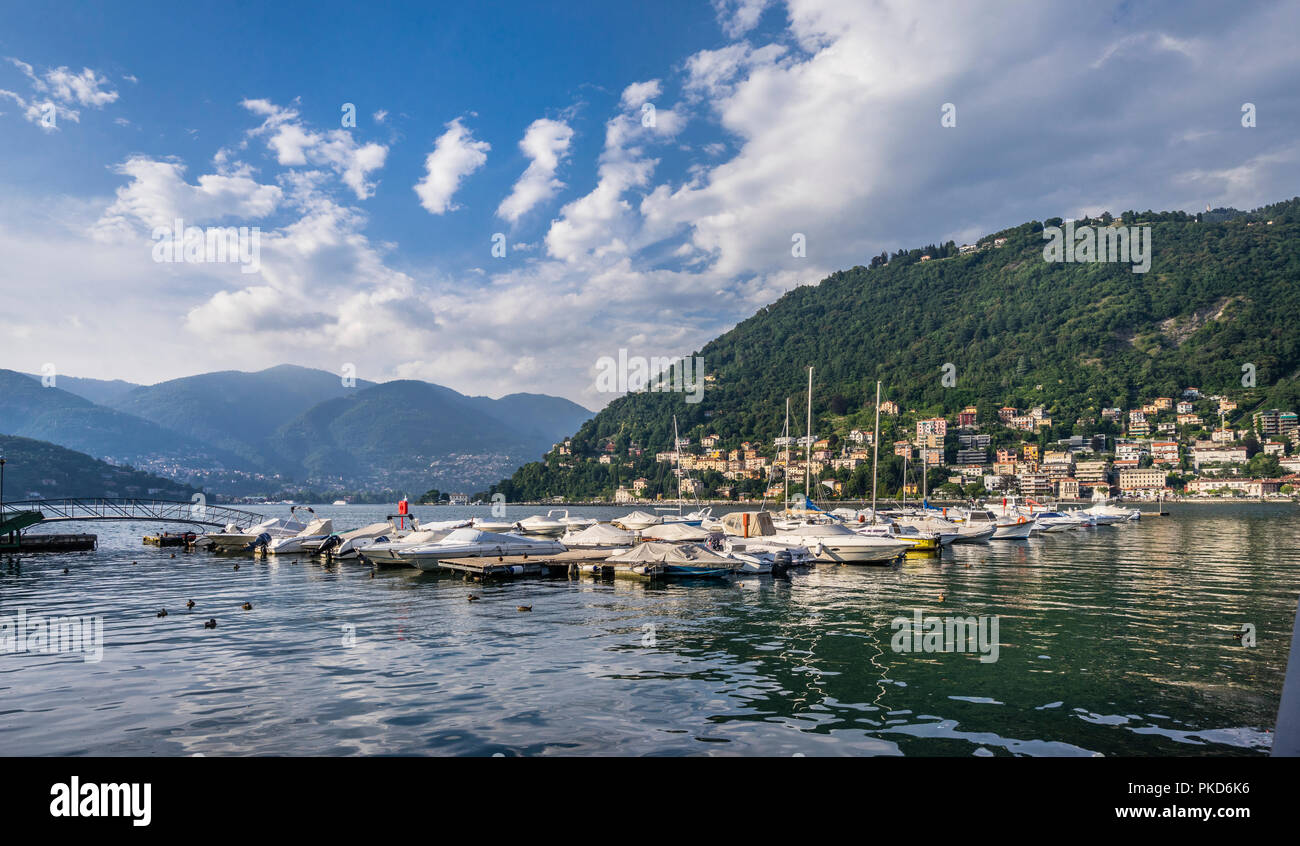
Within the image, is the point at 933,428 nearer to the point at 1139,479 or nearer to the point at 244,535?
the point at 1139,479

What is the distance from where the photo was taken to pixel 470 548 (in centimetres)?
3478

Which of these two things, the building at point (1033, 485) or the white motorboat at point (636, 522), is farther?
the building at point (1033, 485)

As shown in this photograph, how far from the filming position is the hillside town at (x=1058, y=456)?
464 ft

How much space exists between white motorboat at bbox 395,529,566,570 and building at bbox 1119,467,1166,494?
153m

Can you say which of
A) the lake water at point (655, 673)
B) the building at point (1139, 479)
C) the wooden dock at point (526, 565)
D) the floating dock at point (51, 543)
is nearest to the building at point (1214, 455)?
the building at point (1139, 479)

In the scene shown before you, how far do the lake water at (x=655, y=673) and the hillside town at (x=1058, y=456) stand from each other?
11139cm

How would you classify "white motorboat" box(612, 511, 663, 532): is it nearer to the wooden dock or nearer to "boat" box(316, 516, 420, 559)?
"boat" box(316, 516, 420, 559)

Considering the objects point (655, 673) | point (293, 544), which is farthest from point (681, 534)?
point (293, 544)

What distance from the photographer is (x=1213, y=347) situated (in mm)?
159500

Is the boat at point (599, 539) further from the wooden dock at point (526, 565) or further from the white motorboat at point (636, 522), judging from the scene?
the white motorboat at point (636, 522)

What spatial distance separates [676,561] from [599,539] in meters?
11.5
